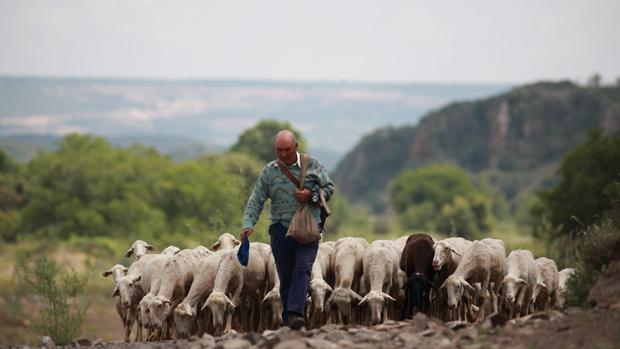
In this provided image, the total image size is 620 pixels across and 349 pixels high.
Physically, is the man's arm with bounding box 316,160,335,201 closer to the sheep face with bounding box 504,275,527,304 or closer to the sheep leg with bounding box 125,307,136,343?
the sheep face with bounding box 504,275,527,304

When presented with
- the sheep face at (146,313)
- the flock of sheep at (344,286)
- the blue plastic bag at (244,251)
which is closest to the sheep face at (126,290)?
the flock of sheep at (344,286)

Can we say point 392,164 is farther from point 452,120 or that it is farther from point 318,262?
point 318,262

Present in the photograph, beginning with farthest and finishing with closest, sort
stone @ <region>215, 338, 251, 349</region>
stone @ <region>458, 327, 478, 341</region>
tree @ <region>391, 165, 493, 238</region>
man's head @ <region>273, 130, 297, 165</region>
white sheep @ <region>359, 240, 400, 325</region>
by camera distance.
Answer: tree @ <region>391, 165, 493, 238</region> → white sheep @ <region>359, 240, 400, 325</region> → man's head @ <region>273, 130, 297, 165</region> → stone @ <region>215, 338, 251, 349</region> → stone @ <region>458, 327, 478, 341</region>

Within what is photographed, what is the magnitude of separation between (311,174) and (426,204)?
98283mm

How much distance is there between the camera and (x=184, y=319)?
1566cm

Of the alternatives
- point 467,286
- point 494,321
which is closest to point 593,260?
point 494,321

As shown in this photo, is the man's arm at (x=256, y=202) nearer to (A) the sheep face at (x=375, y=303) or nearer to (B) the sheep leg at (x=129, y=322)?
(A) the sheep face at (x=375, y=303)

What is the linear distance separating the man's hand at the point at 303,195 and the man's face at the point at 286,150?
15.4 inches

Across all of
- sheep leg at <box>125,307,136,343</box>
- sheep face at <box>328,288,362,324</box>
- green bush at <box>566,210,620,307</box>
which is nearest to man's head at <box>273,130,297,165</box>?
sheep face at <box>328,288,362,324</box>

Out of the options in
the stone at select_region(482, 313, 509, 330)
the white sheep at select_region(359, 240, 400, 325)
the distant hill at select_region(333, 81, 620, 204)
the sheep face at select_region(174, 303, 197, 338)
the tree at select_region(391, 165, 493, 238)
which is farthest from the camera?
the distant hill at select_region(333, 81, 620, 204)

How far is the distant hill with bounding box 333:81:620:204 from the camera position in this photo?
525ft

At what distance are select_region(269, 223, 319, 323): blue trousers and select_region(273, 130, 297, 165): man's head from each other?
867mm

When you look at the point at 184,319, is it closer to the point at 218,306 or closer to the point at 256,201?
the point at 218,306

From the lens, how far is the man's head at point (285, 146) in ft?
44.5
